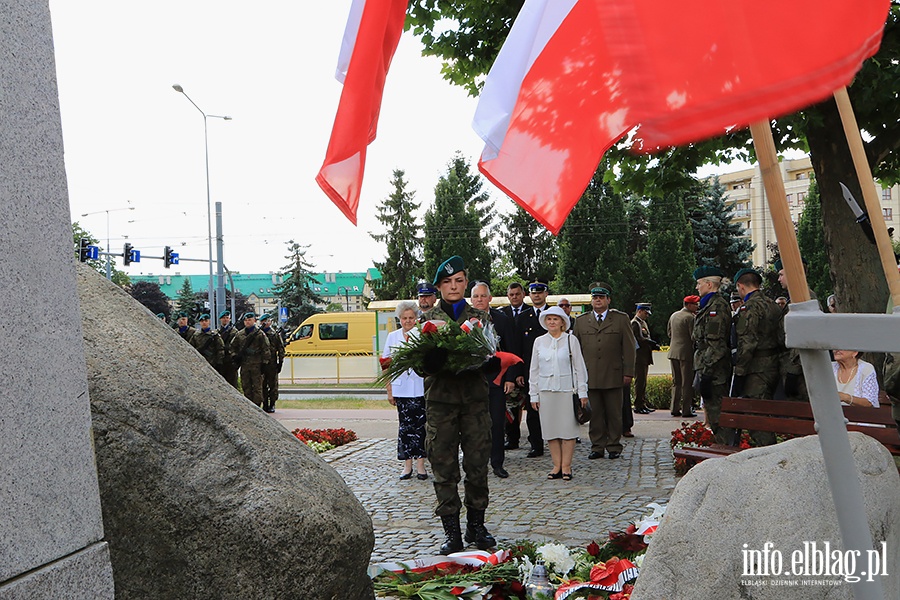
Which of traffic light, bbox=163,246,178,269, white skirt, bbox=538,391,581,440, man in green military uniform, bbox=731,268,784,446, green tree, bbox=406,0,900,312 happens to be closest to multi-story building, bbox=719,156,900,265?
traffic light, bbox=163,246,178,269

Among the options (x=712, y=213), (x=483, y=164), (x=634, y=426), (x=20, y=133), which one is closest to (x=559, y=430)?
(x=634, y=426)

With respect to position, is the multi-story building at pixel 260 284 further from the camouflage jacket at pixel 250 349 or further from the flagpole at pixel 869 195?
the flagpole at pixel 869 195

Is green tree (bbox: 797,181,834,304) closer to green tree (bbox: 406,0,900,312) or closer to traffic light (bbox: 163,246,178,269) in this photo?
traffic light (bbox: 163,246,178,269)

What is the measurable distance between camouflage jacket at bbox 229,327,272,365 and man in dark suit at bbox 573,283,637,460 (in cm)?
912

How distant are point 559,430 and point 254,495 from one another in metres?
5.61

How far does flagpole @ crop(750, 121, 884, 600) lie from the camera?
1.87m

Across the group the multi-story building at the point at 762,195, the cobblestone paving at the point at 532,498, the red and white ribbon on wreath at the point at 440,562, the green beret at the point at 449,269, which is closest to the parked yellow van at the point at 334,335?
the cobblestone paving at the point at 532,498

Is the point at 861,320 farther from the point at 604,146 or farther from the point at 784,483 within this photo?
the point at 784,483

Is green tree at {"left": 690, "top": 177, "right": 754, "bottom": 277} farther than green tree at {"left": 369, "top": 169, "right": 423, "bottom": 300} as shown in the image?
No

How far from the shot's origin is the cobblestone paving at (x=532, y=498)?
6.30m

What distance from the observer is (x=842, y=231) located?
9.03 meters

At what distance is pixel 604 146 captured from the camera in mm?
2434

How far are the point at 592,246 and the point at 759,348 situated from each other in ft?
113

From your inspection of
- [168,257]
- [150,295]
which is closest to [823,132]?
[168,257]
